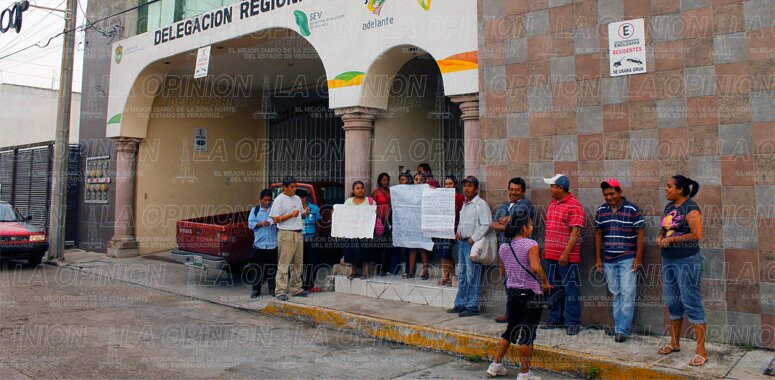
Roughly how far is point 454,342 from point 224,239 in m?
4.97

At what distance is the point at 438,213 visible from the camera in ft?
26.8

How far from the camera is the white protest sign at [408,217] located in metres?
8.70

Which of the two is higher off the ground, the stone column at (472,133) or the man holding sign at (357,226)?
the stone column at (472,133)

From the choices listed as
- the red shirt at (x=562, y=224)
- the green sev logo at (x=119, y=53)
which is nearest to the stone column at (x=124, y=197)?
the green sev logo at (x=119, y=53)

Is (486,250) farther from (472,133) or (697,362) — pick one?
(697,362)

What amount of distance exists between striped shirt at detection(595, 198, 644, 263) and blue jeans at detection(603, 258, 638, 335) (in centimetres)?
10

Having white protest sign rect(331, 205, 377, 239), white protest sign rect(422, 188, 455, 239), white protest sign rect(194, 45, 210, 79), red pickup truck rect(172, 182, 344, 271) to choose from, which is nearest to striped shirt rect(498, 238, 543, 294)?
white protest sign rect(422, 188, 455, 239)

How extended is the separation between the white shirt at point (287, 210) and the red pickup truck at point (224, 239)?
49.6 inches

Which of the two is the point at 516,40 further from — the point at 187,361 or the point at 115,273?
the point at 115,273

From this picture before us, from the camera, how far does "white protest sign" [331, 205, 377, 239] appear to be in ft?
29.2

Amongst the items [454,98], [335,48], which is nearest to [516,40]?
[454,98]

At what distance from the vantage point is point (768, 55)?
230 inches

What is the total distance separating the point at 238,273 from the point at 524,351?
8.13m

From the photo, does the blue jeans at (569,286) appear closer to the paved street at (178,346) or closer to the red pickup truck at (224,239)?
the paved street at (178,346)
